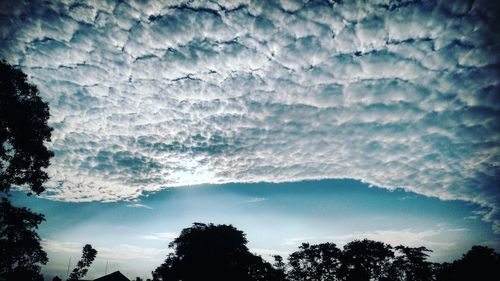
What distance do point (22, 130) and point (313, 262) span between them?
56.8 metres

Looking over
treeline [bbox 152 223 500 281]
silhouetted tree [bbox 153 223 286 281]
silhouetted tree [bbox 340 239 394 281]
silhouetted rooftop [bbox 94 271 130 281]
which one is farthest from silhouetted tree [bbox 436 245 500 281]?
silhouetted rooftop [bbox 94 271 130 281]

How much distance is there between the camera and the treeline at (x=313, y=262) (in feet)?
124

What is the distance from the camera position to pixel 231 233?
4628cm

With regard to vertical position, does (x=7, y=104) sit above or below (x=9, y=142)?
above

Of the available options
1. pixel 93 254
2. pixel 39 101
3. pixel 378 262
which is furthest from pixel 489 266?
pixel 93 254

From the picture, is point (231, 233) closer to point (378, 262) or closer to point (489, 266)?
point (378, 262)

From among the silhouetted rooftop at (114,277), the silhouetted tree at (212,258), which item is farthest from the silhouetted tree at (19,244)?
the silhouetted rooftop at (114,277)

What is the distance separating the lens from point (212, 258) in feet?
139

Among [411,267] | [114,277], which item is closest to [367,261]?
[411,267]

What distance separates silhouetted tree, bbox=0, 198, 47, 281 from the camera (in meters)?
16.7

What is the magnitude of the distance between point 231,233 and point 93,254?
44.9m

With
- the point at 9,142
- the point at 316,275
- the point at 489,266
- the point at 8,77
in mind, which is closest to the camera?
the point at 8,77

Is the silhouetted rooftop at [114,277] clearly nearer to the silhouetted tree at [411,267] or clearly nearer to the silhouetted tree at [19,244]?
the silhouetted tree at [19,244]

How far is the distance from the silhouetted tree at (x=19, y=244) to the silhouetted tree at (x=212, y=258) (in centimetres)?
2561
